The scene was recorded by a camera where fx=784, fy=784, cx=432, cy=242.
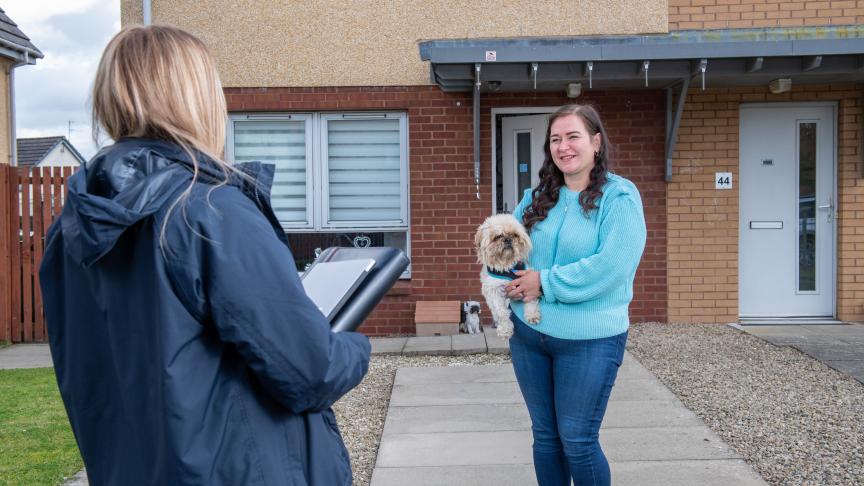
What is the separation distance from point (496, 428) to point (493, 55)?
368cm

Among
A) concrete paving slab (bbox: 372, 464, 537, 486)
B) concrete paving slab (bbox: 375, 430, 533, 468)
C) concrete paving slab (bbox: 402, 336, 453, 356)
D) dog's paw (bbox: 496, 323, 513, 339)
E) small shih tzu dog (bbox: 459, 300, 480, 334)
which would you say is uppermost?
dog's paw (bbox: 496, 323, 513, 339)

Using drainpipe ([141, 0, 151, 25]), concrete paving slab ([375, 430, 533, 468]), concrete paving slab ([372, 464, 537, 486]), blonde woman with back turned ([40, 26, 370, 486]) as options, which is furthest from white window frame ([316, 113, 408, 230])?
blonde woman with back turned ([40, 26, 370, 486])

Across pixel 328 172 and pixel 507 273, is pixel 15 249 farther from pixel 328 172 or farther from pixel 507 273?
pixel 507 273

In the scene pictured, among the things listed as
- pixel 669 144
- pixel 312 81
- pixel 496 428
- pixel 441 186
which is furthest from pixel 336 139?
pixel 496 428

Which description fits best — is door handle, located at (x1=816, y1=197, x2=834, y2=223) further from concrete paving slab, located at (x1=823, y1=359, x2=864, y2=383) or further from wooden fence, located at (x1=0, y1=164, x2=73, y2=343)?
wooden fence, located at (x1=0, y1=164, x2=73, y2=343)

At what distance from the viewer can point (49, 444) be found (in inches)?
193

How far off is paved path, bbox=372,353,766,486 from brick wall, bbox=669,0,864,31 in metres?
4.44

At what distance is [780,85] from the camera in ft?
27.1

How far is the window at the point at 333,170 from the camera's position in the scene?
358 inches

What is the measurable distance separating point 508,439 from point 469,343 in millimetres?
2906

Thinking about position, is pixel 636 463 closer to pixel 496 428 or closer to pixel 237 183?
pixel 496 428

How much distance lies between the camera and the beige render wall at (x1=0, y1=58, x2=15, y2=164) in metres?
10.6

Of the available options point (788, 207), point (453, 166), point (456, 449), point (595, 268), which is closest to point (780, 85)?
point (788, 207)

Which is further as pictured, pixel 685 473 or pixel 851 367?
pixel 851 367
